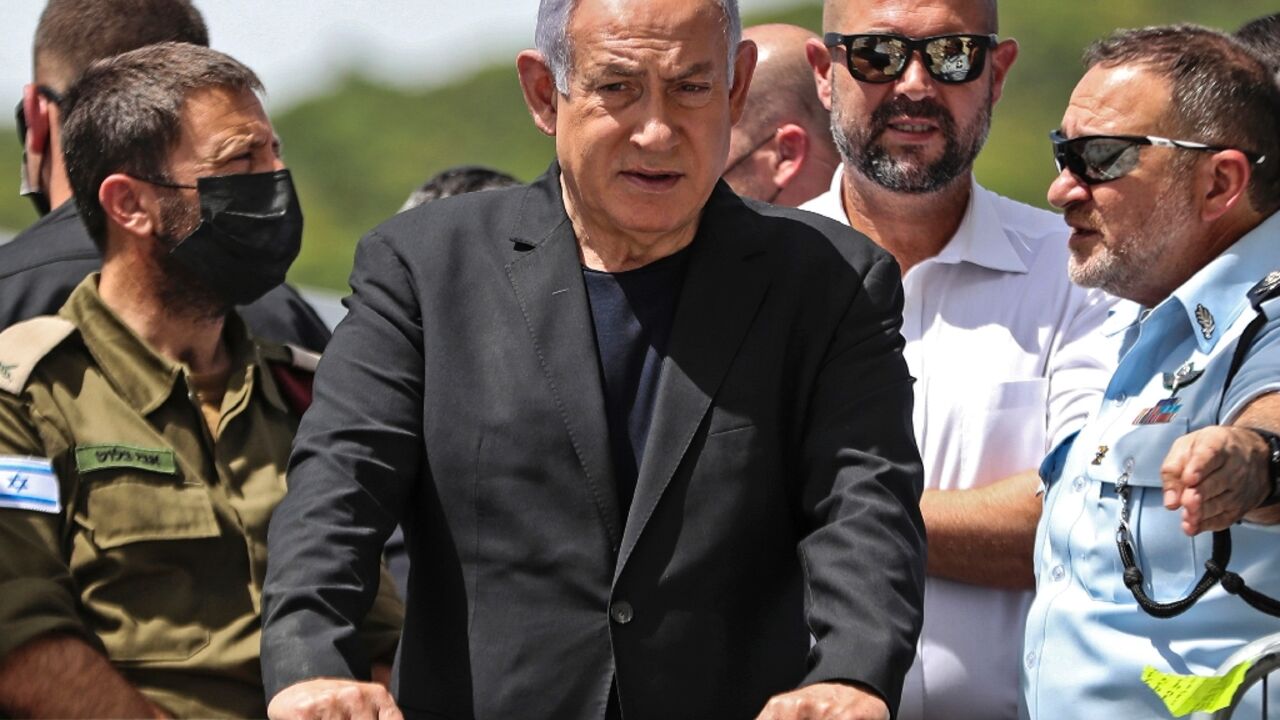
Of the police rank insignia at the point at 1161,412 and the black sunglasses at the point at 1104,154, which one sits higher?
the black sunglasses at the point at 1104,154

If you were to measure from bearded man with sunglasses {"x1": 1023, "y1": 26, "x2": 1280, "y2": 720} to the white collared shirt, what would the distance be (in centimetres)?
24

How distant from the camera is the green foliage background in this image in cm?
998

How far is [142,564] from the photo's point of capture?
4.07 m

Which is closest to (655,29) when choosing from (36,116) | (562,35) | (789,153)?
(562,35)

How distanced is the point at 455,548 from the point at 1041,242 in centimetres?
185

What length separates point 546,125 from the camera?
3.45m

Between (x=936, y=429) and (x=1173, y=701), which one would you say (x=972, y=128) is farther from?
(x=1173, y=701)

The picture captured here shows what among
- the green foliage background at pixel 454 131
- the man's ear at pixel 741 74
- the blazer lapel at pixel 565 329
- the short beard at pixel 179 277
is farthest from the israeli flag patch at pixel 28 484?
the green foliage background at pixel 454 131

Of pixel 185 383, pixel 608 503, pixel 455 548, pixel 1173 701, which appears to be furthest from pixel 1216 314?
pixel 185 383

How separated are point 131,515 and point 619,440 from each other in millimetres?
1343

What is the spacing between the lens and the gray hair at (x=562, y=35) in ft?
10.7

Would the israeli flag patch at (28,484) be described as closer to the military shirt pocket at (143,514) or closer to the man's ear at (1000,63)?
the military shirt pocket at (143,514)

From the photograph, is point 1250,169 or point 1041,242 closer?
point 1250,169

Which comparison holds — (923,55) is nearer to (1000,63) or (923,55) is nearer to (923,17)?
(923,17)
